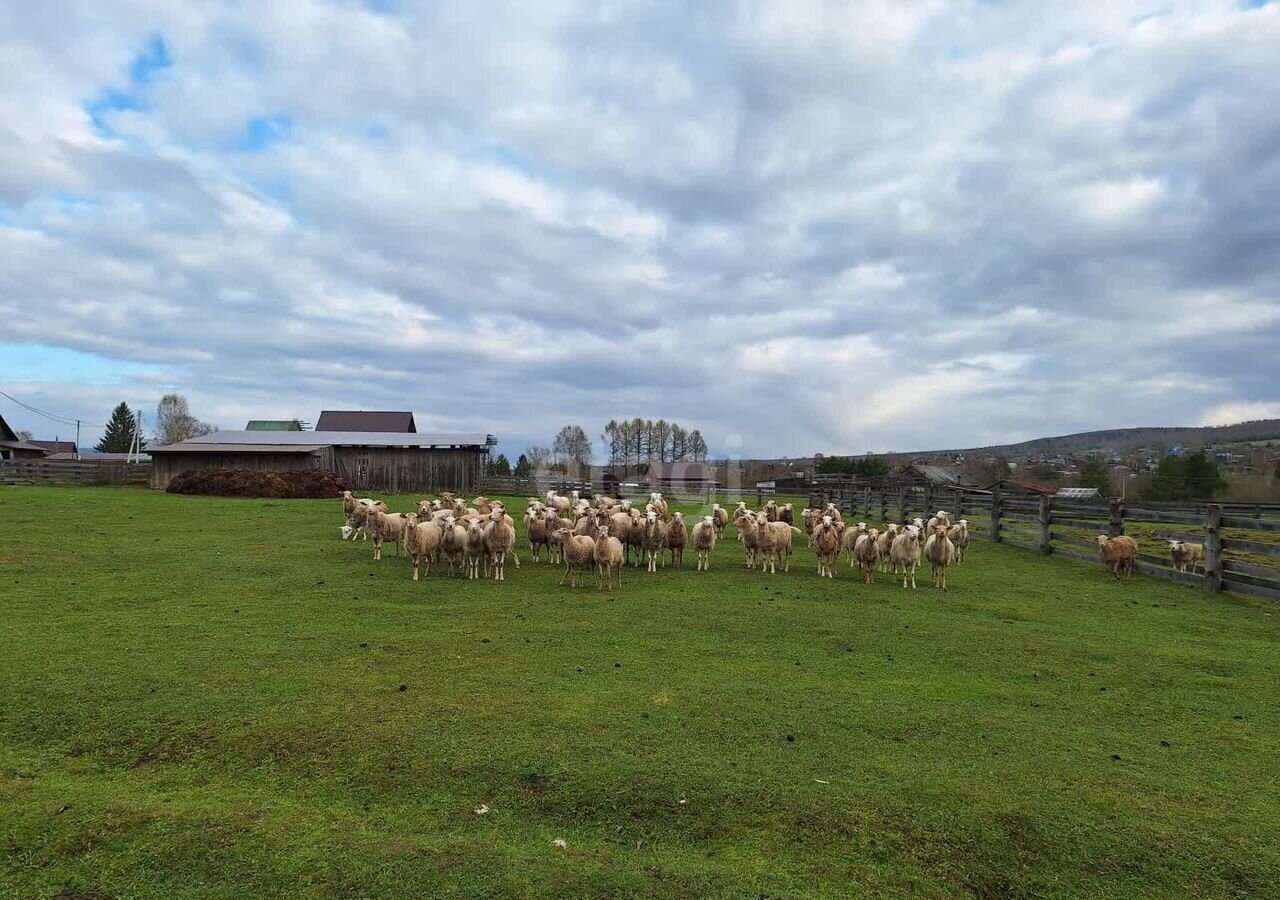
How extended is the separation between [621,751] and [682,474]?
58.3 metres

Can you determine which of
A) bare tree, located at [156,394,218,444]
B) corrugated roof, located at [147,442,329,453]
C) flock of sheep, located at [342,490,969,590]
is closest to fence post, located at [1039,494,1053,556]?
flock of sheep, located at [342,490,969,590]

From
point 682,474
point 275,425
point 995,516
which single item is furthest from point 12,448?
point 995,516

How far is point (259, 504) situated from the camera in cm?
3219

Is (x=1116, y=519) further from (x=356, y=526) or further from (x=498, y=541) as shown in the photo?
(x=356, y=526)

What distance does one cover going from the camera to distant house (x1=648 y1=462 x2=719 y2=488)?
195 ft

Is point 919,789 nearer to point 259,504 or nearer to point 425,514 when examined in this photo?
point 425,514

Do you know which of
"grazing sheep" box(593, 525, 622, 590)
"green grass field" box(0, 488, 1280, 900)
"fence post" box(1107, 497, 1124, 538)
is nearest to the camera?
"green grass field" box(0, 488, 1280, 900)

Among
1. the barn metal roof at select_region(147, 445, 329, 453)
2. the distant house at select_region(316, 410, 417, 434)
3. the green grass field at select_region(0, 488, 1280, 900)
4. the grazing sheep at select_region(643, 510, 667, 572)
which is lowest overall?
the green grass field at select_region(0, 488, 1280, 900)

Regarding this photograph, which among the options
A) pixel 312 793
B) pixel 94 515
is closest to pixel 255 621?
pixel 312 793

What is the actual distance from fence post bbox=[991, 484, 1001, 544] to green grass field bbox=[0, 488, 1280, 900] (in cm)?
1264

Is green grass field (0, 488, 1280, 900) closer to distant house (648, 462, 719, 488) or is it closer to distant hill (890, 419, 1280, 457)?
distant house (648, 462, 719, 488)

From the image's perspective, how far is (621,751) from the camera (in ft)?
19.1

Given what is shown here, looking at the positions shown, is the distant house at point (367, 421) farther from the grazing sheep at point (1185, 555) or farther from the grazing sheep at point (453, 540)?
the grazing sheep at point (1185, 555)

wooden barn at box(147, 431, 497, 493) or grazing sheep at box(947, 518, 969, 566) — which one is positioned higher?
wooden barn at box(147, 431, 497, 493)
